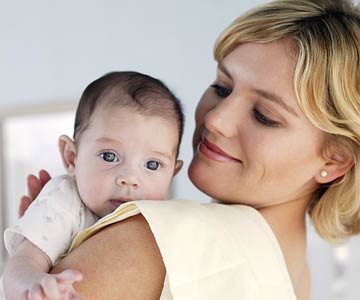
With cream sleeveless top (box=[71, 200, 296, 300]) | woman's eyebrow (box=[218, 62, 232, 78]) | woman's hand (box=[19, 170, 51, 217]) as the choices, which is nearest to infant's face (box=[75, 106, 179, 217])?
cream sleeveless top (box=[71, 200, 296, 300])

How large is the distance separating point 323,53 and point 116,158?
413mm

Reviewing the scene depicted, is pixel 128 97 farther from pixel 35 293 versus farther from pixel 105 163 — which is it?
pixel 35 293

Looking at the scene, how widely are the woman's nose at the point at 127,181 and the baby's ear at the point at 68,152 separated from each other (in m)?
0.10

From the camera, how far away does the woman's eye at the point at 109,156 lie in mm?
1155

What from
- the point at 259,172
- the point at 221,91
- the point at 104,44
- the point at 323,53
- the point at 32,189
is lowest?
the point at 104,44

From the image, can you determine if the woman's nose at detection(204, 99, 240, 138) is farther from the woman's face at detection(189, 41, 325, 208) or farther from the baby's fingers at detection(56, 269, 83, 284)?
the baby's fingers at detection(56, 269, 83, 284)

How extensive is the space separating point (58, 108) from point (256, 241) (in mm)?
→ 3590

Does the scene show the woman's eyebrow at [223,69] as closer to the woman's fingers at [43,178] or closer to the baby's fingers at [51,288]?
the woman's fingers at [43,178]

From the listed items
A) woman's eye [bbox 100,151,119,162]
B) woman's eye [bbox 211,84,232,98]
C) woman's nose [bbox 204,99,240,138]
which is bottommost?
woman's eye [bbox 100,151,119,162]

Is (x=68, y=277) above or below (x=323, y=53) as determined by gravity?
below

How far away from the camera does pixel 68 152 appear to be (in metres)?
1.23

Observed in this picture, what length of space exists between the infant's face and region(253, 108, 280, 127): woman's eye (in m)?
0.19

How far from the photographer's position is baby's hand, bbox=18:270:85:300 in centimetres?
83

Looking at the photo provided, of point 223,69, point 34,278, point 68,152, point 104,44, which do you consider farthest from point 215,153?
point 104,44
